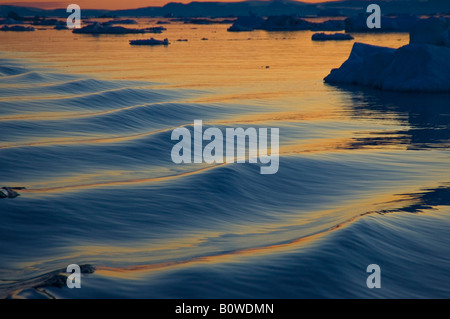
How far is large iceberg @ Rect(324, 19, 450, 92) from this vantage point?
72.6ft

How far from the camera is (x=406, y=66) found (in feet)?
74.4

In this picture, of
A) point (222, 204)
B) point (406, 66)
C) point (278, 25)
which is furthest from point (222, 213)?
point (278, 25)

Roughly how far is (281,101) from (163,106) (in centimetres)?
454

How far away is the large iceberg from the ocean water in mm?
3520

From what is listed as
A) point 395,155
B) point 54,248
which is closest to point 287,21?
point 395,155

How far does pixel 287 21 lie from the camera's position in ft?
288

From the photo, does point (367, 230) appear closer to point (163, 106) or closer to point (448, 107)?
point (163, 106)

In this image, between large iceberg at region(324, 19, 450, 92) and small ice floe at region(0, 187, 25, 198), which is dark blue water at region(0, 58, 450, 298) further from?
large iceberg at region(324, 19, 450, 92)

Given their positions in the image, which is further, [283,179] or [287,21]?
[287,21]

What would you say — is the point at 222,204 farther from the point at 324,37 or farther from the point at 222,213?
the point at 324,37

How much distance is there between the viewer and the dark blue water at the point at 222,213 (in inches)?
231

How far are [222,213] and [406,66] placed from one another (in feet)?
54.1

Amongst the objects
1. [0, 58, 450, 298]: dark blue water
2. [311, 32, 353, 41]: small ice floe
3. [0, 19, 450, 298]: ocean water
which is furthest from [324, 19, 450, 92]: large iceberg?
[311, 32, 353, 41]: small ice floe

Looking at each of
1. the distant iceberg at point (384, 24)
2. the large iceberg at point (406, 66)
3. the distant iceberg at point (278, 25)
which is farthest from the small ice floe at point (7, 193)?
the distant iceberg at point (278, 25)
